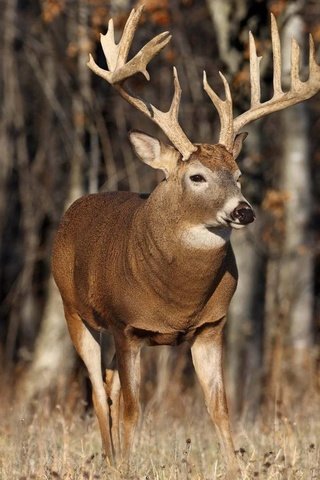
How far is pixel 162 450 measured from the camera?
7.97 metres

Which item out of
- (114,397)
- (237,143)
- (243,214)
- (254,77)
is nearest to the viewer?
(243,214)

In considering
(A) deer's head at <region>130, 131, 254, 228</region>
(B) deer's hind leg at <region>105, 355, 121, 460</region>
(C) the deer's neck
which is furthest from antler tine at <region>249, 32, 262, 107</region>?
(B) deer's hind leg at <region>105, 355, 121, 460</region>

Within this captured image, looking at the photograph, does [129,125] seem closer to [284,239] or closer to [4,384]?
[284,239]

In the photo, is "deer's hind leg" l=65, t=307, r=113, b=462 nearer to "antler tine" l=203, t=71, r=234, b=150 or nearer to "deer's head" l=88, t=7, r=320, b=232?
"deer's head" l=88, t=7, r=320, b=232

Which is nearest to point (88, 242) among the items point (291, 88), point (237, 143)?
point (237, 143)

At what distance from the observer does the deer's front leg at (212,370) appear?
7.53 m

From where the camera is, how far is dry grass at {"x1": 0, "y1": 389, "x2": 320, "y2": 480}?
6.66 meters

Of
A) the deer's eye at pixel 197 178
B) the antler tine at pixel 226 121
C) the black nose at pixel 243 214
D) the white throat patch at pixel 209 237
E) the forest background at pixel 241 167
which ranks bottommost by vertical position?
the forest background at pixel 241 167

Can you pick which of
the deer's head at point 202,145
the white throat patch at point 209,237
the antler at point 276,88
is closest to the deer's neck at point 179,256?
the white throat patch at point 209,237

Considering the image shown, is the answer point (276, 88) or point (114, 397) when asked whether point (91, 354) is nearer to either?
point (114, 397)

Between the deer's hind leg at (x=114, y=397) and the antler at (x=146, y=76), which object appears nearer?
the antler at (x=146, y=76)

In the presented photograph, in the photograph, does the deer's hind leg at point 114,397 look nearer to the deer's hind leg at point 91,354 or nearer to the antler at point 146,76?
the deer's hind leg at point 91,354

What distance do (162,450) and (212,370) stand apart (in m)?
0.69

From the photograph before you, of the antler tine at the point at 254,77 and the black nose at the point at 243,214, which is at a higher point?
the antler tine at the point at 254,77
